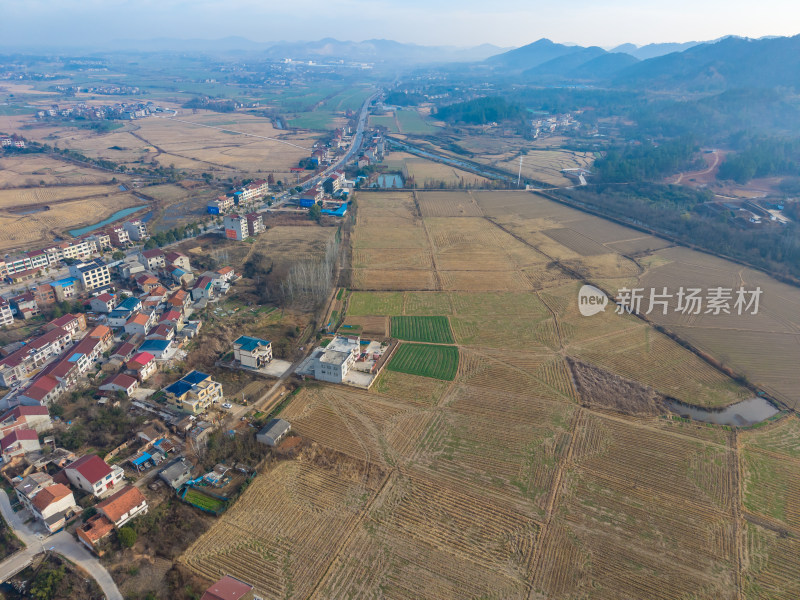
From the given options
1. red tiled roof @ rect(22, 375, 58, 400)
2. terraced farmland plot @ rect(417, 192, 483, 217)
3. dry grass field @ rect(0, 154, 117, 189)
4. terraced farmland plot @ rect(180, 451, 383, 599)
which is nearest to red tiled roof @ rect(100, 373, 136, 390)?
red tiled roof @ rect(22, 375, 58, 400)

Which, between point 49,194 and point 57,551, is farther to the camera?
point 49,194

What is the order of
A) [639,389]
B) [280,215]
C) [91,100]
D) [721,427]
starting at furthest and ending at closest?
[91,100] < [280,215] < [639,389] < [721,427]

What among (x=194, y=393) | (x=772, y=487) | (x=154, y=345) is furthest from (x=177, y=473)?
(x=772, y=487)

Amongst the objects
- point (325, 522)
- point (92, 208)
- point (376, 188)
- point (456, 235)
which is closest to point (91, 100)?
point (92, 208)

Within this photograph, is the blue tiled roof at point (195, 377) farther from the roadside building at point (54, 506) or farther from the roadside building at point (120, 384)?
the roadside building at point (54, 506)

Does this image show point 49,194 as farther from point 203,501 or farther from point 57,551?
point 203,501

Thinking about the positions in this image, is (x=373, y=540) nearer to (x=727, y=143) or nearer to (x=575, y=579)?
(x=575, y=579)
